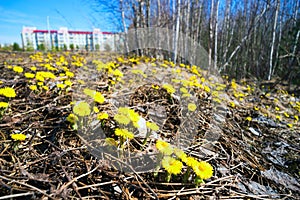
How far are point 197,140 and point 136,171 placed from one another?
657 millimetres

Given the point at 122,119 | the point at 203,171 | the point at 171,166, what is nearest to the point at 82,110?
the point at 122,119

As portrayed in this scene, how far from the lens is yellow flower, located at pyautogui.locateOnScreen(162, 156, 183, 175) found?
884 mm

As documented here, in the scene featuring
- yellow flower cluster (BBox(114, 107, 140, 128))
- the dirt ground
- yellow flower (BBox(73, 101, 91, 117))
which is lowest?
the dirt ground

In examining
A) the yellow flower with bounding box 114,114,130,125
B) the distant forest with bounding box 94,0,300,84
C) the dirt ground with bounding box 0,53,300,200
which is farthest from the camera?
the distant forest with bounding box 94,0,300,84

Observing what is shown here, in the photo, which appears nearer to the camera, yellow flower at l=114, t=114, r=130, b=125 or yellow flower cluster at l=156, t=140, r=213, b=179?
yellow flower cluster at l=156, t=140, r=213, b=179

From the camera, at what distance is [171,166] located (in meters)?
0.91

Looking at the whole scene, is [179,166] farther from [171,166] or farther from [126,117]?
[126,117]

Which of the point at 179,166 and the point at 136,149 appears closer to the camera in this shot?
the point at 179,166

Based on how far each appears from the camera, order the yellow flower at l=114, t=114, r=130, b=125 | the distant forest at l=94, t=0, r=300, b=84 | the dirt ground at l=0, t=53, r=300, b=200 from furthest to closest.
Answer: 1. the distant forest at l=94, t=0, r=300, b=84
2. the yellow flower at l=114, t=114, r=130, b=125
3. the dirt ground at l=0, t=53, r=300, b=200

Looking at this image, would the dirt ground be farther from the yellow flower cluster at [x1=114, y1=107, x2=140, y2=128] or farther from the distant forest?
the distant forest

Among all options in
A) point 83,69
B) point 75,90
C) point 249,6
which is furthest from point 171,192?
point 249,6

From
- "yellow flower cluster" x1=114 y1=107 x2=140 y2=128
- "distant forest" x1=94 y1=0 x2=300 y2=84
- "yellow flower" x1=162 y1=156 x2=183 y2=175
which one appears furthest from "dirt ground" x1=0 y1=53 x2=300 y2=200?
"distant forest" x1=94 y1=0 x2=300 y2=84

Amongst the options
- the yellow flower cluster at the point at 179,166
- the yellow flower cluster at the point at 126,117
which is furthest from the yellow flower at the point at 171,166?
the yellow flower cluster at the point at 126,117

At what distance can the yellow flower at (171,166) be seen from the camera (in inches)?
34.8
